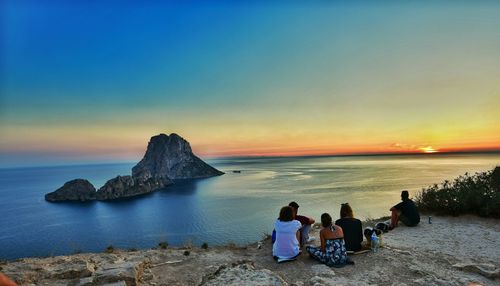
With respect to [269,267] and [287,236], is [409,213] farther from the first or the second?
[269,267]

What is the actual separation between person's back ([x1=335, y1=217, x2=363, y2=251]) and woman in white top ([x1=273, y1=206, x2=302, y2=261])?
1.50 meters

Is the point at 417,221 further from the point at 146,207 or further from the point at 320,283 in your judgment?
the point at 146,207

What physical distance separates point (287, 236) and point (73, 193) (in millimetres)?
110709

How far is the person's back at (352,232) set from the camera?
8.78 metres

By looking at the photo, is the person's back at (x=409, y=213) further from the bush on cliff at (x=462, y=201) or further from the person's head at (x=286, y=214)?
the person's head at (x=286, y=214)

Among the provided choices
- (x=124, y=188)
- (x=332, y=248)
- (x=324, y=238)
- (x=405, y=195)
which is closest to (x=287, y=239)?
(x=324, y=238)

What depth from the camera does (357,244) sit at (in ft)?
28.9

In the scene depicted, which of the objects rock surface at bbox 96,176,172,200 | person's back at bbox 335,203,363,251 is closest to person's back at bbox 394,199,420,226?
person's back at bbox 335,203,363,251

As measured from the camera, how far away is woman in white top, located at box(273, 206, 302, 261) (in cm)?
829

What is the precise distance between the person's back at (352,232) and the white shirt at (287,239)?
4.93 ft

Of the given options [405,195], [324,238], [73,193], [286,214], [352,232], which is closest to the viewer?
[324,238]

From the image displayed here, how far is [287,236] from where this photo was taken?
8344 mm

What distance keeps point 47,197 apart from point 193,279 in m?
114

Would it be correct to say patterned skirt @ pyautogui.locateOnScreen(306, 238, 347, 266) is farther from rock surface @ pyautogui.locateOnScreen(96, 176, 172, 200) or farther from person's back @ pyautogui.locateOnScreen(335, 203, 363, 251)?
rock surface @ pyautogui.locateOnScreen(96, 176, 172, 200)
